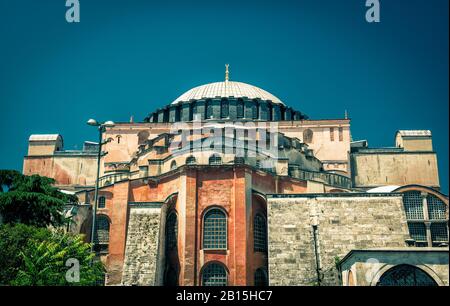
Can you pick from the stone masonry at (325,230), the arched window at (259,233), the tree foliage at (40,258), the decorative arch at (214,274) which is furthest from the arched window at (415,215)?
the tree foliage at (40,258)

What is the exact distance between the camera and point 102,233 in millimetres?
32844

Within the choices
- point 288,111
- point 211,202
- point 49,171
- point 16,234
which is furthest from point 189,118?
point 16,234

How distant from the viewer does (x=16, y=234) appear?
23.2m

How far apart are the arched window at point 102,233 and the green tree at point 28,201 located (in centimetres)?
513

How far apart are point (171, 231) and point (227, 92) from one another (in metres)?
17.4

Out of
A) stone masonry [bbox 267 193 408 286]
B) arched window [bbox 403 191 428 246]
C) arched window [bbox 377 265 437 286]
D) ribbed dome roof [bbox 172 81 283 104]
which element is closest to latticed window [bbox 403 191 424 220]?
arched window [bbox 403 191 428 246]

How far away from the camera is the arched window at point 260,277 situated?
27500mm

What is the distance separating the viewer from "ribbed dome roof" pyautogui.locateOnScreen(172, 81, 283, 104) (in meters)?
43.4

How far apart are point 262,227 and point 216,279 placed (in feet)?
11.9

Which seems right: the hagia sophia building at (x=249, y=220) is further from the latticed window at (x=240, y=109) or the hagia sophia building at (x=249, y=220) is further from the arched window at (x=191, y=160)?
the latticed window at (x=240, y=109)

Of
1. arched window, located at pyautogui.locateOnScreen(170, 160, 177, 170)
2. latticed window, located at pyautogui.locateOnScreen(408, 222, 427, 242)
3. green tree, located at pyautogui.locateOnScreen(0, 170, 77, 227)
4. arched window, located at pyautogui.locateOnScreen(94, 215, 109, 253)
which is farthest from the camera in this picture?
latticed window, located at pyautogui.locateOnScreen(408, 222, 427, 242)

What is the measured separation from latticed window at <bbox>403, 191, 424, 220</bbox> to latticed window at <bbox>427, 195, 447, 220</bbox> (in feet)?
1.74

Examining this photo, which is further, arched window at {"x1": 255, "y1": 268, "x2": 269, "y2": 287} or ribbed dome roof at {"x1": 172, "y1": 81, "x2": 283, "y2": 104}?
ribbed dome roof at {"x1": 172, "y1": 81, "x2": 283, "y2": 104}

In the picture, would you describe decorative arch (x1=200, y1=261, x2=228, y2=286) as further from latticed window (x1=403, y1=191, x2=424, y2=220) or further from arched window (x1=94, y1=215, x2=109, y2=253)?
latticed window (x1=403, y1=191, x2=424, y2=220)
